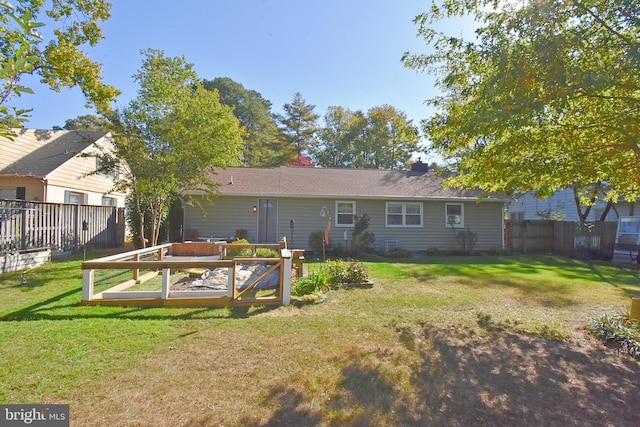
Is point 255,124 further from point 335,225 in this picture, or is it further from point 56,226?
point 56,226

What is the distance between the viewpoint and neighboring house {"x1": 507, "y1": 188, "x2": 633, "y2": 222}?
19.8 m

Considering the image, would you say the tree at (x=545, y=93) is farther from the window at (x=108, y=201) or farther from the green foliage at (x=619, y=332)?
the window at (x=108, y=201)

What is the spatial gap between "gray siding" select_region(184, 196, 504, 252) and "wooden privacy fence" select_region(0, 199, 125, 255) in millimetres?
3559

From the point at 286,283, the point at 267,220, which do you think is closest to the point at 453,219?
→ the point at 267,220

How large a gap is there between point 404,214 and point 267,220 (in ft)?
20.0

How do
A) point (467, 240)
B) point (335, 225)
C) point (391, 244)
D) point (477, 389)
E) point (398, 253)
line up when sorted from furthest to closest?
point (467, 240) → point (391, 244) → point (335, 225) → point (398, 253) → point (477, 389)

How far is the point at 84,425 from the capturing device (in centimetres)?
256

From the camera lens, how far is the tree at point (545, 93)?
4395 mm

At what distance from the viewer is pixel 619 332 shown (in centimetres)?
459

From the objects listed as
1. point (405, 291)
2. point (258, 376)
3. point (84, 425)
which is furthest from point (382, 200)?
point (84, 425)

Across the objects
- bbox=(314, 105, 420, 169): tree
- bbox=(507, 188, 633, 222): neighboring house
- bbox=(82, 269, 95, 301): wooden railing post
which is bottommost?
bbox=(82, 269, 95, 301): wooden railing post

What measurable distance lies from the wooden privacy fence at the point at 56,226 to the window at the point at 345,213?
9.11m

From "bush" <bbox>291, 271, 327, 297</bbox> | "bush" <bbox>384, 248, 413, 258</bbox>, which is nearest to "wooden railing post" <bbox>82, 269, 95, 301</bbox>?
"bush" <bbox>291, 271, 327, 297</bbox>

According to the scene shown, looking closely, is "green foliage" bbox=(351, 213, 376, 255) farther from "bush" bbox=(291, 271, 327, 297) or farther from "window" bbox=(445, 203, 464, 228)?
"bush" bbox=(291, 271, 327, 297)
